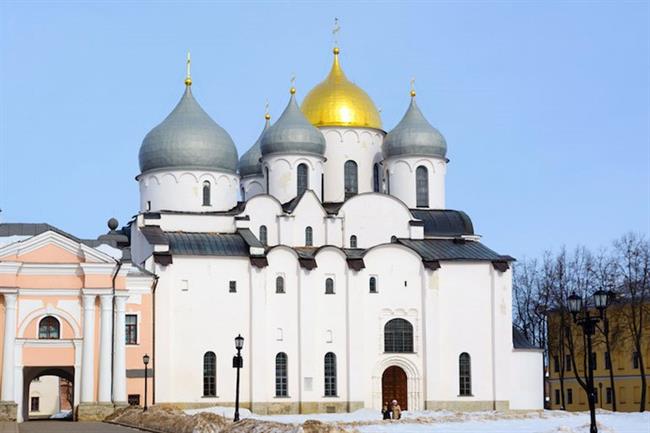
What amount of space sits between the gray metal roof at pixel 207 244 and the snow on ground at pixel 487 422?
6889 mm

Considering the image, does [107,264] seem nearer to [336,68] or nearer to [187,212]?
[187,212]

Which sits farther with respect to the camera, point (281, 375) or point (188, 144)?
point (188, 144)

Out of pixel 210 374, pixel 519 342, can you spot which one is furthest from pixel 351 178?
pixel 210 374

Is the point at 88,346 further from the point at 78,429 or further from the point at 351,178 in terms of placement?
the point at 351,178

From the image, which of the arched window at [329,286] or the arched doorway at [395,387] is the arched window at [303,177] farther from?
the arched doorway at [395,387]

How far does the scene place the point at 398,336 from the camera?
5903 cm

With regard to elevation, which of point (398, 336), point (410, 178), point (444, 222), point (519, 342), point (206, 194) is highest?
point (410, 178)

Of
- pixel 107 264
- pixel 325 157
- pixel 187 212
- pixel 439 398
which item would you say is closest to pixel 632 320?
pixel 439 398

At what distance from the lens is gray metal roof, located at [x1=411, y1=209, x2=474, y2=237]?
63188 millimetres

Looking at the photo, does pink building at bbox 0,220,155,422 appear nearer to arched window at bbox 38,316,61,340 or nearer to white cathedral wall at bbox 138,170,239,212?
arched window at bbox 38,316,61,340

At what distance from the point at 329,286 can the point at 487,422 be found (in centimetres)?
1396

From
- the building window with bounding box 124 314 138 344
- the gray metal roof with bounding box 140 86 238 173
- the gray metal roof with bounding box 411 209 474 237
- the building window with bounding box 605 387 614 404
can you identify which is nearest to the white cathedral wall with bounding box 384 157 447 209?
the gray metal roof with bounding box 411 209 474 237

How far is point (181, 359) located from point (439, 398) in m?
12.0

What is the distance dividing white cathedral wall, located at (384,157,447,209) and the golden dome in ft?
8.37
